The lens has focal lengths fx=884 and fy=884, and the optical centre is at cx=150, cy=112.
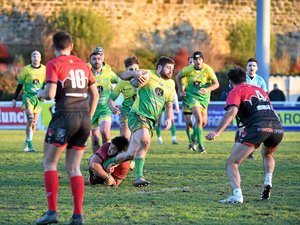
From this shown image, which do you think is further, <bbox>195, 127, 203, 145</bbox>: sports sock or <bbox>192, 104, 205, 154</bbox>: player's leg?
<bbox>195, 127, 203, 145</bbox>: sports sock

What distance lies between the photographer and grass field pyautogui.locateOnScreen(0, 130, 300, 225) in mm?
10656

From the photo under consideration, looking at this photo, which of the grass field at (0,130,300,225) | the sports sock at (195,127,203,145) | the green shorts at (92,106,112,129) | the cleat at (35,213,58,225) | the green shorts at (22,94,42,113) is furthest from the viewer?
Result: the sports sock at (195,127,203,145)

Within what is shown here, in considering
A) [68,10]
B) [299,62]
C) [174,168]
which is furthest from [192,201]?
[299,62]

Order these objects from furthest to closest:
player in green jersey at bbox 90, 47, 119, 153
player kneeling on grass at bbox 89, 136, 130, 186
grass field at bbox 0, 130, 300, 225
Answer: player in green jersey at bbox 90, 47, 119, 153, player kneeling on grass at bbox 89, 136, 130, 186, grass field at bbox 0, 130, 300, 225

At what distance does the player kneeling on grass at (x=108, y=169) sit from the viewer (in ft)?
44.9

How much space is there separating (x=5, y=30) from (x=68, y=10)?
401 centimetres

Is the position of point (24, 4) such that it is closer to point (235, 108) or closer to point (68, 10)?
point (68, 10)

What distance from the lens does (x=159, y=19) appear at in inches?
2085

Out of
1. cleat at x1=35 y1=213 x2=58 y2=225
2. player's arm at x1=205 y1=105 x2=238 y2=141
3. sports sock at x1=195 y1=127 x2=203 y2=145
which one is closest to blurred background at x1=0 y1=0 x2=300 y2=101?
sports sock at x1=195 y1=127 x2=203 y2=145

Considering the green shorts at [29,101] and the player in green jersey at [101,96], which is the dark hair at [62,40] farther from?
the green shorts at [29,101]

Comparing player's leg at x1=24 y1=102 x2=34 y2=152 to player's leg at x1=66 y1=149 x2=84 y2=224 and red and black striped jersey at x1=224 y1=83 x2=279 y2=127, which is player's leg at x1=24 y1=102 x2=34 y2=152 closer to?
red and black striped jersey at x1=224 y1=83 x2=279 y2=127

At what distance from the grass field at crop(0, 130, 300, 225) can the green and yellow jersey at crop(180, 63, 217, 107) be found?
157 cm

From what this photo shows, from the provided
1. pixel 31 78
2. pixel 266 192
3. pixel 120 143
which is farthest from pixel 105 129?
pixel 266 192

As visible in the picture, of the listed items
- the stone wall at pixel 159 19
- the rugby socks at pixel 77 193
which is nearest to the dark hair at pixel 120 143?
the rugby socks at pixel 77 193
